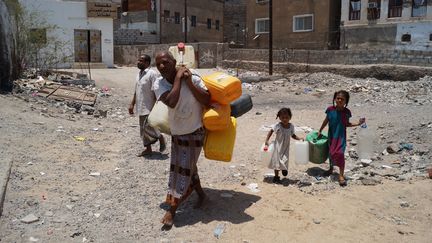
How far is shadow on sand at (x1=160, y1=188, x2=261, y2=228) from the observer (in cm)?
375

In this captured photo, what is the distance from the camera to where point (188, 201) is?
4184mm

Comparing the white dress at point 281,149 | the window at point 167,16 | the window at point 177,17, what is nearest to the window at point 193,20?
the window at point 177,17

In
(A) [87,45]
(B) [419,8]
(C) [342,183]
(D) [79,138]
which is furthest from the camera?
(A) [87,45]

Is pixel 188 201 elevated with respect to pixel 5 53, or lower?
lower

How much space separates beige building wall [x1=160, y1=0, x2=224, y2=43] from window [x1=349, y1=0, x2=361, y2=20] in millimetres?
13876

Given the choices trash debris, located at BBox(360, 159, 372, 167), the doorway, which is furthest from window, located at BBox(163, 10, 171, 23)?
trash debris, located at BBox(360, 159, 372, 167)

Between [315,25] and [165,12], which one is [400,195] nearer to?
[315,25]

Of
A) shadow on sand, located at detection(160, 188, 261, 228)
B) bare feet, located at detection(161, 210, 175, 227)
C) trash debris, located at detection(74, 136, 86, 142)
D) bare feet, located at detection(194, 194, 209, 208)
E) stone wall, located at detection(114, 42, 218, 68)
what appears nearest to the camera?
bare feet, located at detection(161, 210, 175, 227)

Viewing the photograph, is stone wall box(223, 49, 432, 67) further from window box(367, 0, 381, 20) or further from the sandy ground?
the sandy ground

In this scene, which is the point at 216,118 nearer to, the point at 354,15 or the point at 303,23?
A: the point at 354,15

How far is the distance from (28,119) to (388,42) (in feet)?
60.8

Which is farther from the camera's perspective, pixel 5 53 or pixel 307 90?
pixel 307 90

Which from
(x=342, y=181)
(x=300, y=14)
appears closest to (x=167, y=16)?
(x=300, y=14)

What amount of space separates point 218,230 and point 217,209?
470 mm
